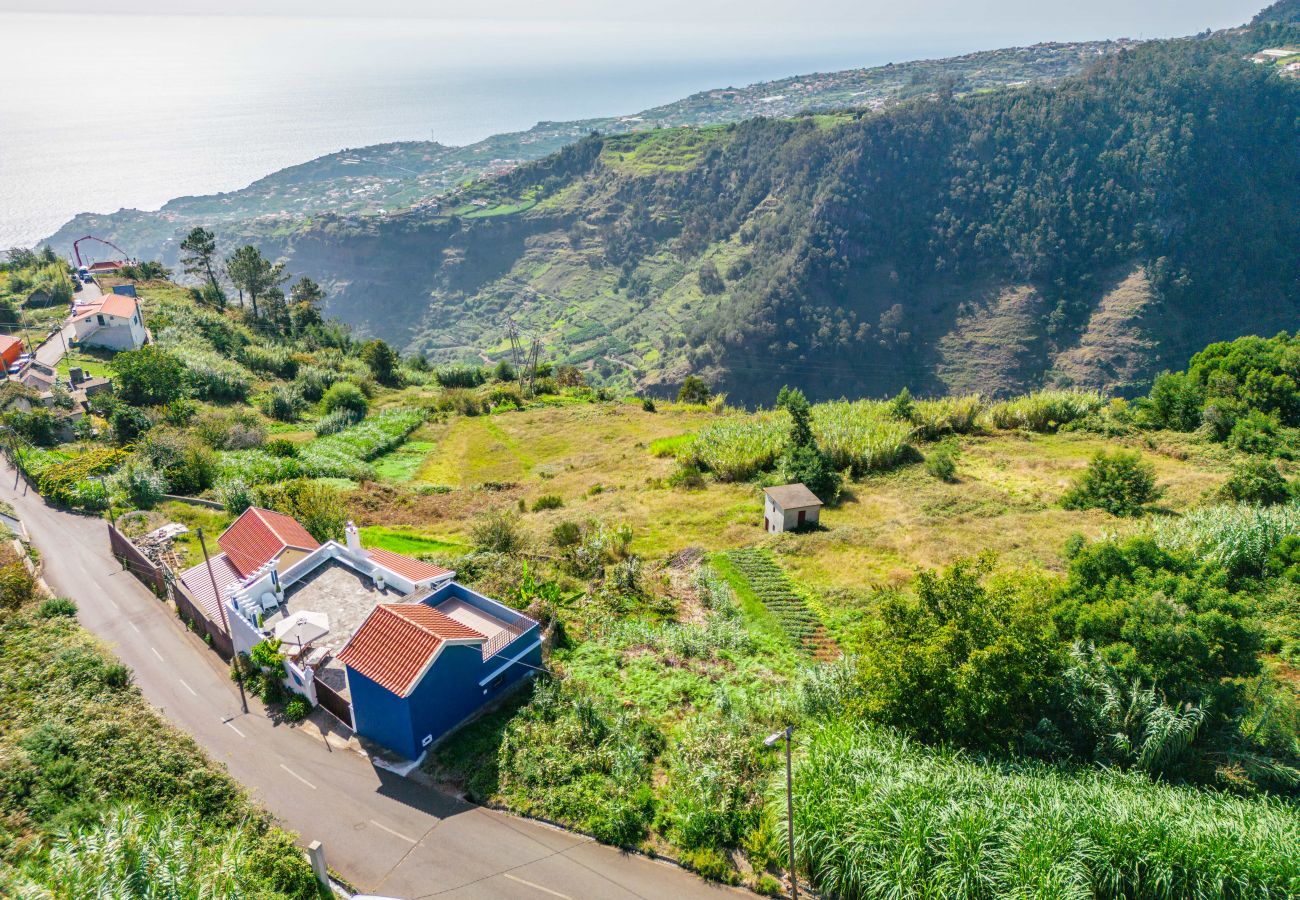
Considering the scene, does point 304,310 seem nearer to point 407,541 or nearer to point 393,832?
point 407,541

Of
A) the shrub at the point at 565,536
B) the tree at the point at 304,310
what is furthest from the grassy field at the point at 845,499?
the tree at the point at 304,310

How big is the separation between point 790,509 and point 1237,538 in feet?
58.2

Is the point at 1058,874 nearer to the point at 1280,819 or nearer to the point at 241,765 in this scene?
the point at 1280,819

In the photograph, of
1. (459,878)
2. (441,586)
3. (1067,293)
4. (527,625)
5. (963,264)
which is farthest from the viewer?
(963,264)

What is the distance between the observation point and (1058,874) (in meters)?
14.1

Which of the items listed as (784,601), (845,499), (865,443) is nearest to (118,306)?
(845,499)

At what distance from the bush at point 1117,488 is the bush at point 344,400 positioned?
53.9 meters

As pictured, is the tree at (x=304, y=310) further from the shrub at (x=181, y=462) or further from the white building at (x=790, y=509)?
the white building at (x=790, y=509)

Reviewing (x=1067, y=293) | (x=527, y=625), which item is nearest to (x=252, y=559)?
(x=527, y=625)

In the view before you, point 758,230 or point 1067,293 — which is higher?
point 758,230

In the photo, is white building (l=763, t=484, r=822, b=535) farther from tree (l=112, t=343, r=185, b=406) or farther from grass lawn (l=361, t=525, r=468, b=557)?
tree (l=112, t=343, r=185, b=406)

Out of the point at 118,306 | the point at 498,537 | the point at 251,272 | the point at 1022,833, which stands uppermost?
the point at 251,272

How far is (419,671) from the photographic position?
20578mm

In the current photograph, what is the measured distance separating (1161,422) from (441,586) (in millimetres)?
45658
